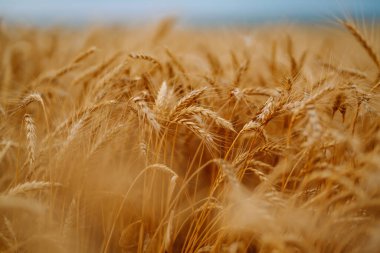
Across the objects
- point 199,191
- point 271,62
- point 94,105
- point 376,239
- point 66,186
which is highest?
point 271,62

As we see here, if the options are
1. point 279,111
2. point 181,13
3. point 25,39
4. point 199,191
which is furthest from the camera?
point 25,39

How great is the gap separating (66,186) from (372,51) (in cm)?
186

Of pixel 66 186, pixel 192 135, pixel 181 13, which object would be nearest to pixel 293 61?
pixel 192 135

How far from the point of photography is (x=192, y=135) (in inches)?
73.7

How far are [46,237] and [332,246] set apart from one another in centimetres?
128

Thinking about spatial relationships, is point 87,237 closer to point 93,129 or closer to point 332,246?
point 93,129

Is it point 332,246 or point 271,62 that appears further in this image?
point 271,62

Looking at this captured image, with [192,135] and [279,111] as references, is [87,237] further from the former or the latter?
[279,111]

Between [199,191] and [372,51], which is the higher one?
[372,51]

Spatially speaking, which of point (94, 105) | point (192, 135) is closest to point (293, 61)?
point (192, 135)

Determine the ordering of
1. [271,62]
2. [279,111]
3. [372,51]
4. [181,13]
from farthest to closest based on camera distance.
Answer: [181,13], [271,62], [372,51], [279,111]

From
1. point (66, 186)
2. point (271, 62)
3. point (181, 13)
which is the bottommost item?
point (66, 186)

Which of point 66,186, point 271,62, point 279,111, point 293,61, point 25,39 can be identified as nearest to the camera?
point 279,111

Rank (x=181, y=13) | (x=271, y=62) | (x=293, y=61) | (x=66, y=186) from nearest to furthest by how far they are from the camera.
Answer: (x=66, y=186)
(x=293, y=61)
(x=271, y=62)
(x=181, y=13)
